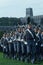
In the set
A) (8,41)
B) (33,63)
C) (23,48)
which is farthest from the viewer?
(8,41)

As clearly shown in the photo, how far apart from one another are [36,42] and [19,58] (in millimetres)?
2267

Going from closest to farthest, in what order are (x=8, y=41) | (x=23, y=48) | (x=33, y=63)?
(x=33, y=63) → (x=23, y=48) → (x=8, y=41)

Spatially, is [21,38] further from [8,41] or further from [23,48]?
[8,41]

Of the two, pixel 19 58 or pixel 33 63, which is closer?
pixel 33 63

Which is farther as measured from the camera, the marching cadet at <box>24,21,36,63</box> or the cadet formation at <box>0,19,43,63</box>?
the cadet formation at <box>0,19,43,63</box>

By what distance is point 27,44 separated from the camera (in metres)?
16.4

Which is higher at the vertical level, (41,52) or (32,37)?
(32,37)

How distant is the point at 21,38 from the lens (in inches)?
701

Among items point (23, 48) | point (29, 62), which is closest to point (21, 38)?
point (23, 48)

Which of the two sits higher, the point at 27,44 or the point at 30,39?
the point at 30,39

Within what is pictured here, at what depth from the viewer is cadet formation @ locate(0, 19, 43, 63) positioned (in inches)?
636

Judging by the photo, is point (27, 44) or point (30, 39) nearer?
point (30, 39)

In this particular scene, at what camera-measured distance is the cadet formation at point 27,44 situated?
53.0 ft

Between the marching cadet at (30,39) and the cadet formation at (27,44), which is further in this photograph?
the cadet formation at (27,44)
